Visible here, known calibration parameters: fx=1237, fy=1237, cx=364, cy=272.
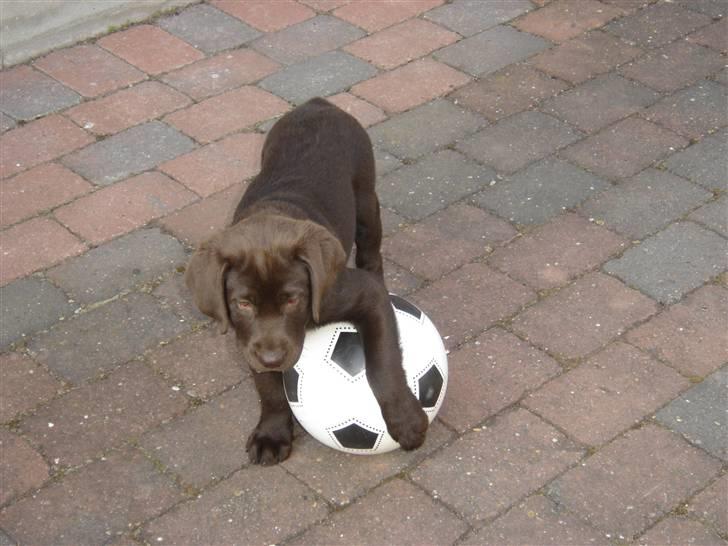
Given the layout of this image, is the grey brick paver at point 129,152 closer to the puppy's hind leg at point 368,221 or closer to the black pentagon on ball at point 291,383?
the puppy's hind leg at point 368,221

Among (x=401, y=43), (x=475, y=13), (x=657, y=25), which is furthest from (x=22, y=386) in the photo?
(x=657, y=25)

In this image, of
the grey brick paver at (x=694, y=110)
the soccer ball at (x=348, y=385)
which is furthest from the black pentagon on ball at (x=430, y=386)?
the grey brick paver at (x=694, y=110)

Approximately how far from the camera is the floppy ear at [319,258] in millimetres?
3904

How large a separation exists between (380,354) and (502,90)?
3010mm

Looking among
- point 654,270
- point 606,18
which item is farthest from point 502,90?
point 654,270

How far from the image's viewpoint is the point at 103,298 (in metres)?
5.46

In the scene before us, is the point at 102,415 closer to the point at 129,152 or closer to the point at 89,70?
the point at 129,152

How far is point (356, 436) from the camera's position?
14.3 feet

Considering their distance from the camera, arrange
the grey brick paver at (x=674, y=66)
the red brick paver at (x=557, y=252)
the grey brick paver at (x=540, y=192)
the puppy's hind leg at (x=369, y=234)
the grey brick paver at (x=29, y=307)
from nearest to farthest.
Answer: the puppy's hind leg at (x=369, y=234) → the grey brick paver at (x=29, y=307) → the red brick paver at (x=557, y=252) → the grey brick paver at (x=540, y=192) → the grey brick paver at (x=674, y=66)

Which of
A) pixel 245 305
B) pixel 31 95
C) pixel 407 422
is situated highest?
pixel 245 305

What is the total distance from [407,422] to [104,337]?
5.17 ft

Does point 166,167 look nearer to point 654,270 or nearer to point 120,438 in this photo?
point 120,438

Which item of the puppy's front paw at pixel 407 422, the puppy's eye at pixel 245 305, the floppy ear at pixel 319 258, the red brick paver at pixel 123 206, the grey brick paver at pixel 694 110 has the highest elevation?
the floppy ear at pixel 319 258

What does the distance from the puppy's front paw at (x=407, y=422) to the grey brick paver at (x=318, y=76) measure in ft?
9.49
